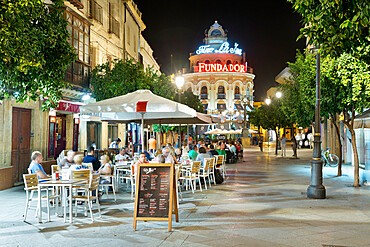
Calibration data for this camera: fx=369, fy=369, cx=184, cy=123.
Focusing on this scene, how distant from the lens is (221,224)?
727 centimetres

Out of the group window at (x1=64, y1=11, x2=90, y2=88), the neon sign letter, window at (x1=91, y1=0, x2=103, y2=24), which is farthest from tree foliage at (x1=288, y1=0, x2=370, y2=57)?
the neon sign letter

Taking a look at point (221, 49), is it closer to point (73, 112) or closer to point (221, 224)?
point (73, 112)

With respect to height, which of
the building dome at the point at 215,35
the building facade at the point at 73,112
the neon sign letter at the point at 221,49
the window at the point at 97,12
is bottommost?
the building facade at the point at 73,112

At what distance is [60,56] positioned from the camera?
8.08 meters

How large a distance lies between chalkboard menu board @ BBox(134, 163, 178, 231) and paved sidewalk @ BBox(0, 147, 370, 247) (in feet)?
0.98

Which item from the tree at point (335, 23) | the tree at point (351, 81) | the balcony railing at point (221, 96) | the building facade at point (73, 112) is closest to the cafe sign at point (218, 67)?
the balcony railing at point (221, 96)

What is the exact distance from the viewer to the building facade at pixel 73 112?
503 inches

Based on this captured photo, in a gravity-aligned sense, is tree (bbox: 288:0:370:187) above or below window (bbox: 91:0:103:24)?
below

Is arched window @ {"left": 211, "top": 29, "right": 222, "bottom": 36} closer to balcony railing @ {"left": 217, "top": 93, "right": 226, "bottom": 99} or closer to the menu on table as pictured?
balcony railing @ {"left": 217, "top": 93, "right": 226, "bottom": 99}

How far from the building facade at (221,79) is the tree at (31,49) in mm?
68392

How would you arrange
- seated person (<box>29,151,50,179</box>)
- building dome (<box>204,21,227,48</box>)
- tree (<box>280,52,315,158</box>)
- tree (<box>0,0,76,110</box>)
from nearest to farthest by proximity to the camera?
tree (<box>0,0,76,110</box>)
seated person (<box>29,151,50,179</box>)
tree (<box>280,52,315,158</box>)
building dome (<box>204,21,227,48</box>)

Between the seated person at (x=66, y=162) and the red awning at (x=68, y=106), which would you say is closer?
the seated person at (x=66, y=162)

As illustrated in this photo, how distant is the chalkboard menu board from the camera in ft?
22.4

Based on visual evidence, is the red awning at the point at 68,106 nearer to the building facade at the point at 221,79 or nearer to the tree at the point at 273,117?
the tree at the point at 273,117
